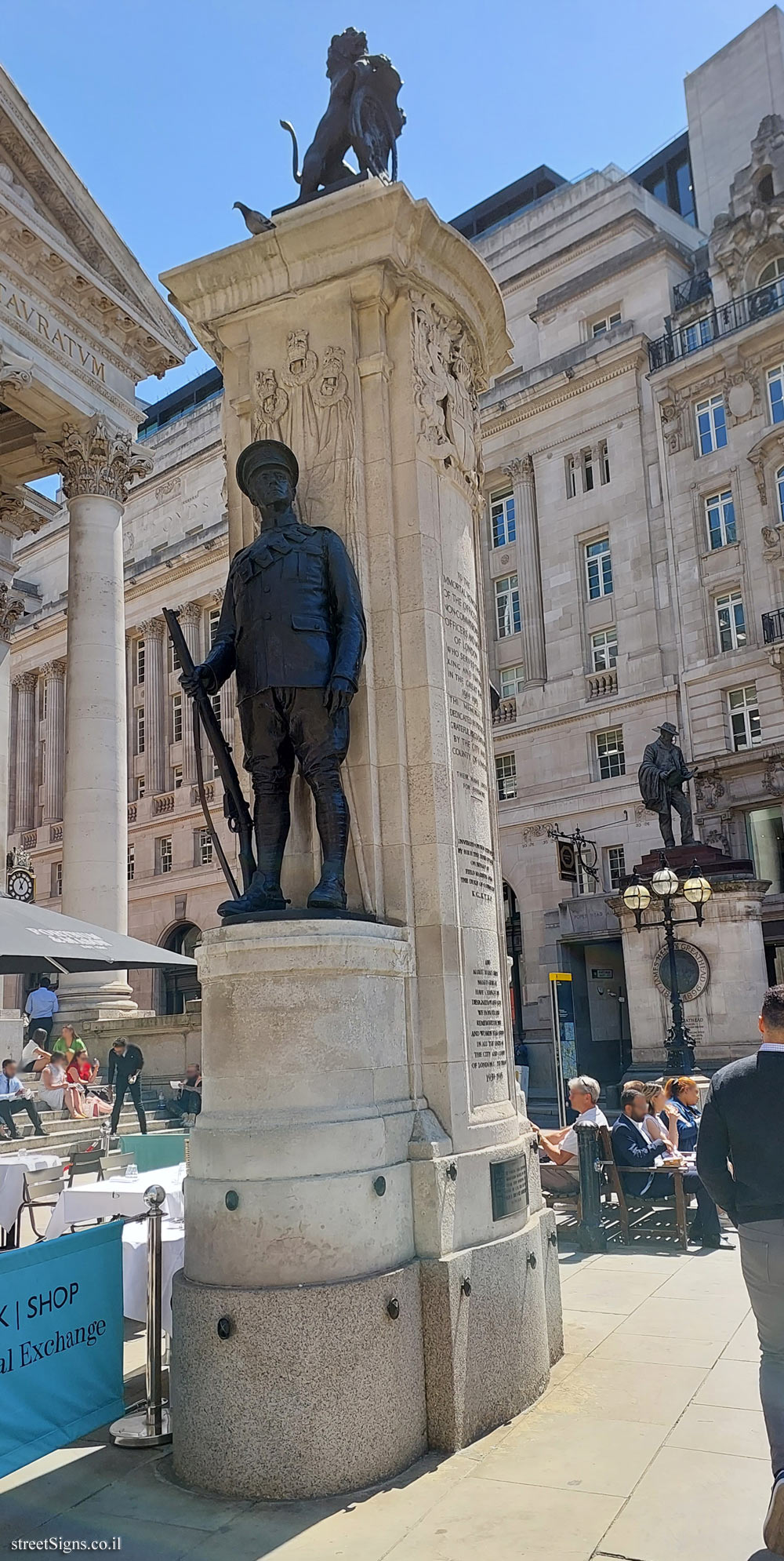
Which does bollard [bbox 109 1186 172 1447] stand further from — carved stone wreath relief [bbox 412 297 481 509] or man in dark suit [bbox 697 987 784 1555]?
carved stone wreath relief [bbox 412 297 481 509]

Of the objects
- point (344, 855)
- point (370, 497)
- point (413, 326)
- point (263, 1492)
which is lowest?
point (263, 1492)

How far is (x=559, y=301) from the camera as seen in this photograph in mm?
45875

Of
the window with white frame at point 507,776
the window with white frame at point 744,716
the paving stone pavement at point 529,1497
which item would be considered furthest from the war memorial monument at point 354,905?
the window with white frame at point 507,776

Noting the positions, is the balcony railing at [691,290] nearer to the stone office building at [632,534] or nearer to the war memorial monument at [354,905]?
the stone office building at [632,534]

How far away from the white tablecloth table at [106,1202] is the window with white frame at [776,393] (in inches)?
1379

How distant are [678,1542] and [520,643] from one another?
135ft

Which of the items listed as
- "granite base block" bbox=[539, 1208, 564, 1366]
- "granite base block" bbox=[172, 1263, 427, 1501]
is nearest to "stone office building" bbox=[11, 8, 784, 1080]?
"granite base block" bbox=[539, 1208, 564, 1366]

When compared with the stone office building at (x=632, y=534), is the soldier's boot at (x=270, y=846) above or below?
below

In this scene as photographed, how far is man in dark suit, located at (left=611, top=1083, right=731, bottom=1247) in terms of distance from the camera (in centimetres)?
1091

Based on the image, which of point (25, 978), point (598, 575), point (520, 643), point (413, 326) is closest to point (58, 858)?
point (25, 978)

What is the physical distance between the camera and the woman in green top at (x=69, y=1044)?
2084 centimetres

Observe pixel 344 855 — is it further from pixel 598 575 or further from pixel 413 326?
pixel 598 575

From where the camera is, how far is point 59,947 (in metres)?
9.96

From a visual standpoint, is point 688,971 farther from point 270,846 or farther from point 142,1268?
point 270,846
